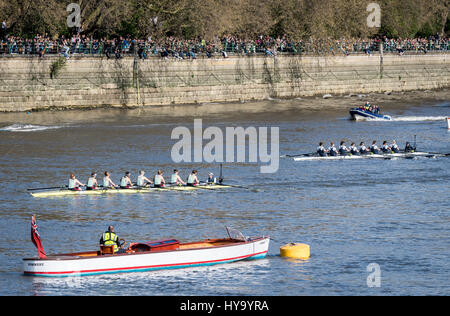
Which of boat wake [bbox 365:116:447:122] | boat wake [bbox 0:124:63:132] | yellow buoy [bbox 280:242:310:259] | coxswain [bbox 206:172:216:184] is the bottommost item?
yellow buoy [bbox 280:242:310:259]

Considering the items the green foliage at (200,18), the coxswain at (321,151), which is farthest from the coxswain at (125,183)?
the green foliage at (200,18)

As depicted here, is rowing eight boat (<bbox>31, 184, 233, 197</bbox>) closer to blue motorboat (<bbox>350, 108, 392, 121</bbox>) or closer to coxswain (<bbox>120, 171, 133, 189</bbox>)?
coxswain (<bbox>120, 171, 133, 189</bbox>)

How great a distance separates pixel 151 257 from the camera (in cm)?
3712

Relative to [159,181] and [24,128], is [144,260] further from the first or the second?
[24,128]

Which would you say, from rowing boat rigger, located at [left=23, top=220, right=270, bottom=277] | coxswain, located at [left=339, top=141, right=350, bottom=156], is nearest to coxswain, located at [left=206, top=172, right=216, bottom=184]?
rowing boat rigger, located at [left=23, top=220, right=270, bottom=277]

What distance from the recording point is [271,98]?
97250 millimetres

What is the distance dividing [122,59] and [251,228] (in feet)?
136

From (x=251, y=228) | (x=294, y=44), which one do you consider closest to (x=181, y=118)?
(x=294, y=44)

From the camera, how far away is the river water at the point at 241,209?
36906mm

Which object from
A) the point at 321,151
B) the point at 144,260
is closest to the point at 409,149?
the point at 321,151

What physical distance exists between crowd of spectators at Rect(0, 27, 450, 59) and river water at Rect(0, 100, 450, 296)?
585 centimetres

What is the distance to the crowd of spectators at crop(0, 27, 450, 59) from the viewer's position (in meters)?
78.1

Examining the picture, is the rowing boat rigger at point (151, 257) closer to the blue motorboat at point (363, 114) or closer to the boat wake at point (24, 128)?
the boat wake at point (24, 128)

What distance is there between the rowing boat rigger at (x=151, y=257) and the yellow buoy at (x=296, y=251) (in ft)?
2.76
